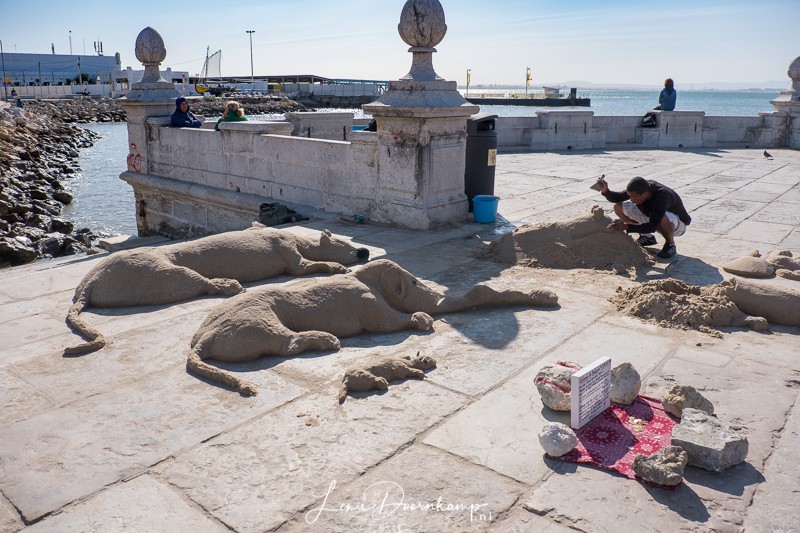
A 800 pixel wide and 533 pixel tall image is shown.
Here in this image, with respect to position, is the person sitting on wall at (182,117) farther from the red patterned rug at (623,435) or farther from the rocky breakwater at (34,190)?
the red patterned rug at (623,435)

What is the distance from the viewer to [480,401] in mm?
3678

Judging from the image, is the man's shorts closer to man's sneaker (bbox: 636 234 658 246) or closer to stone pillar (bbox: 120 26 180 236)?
man's sneaker (bbox: 636 234 658 246)

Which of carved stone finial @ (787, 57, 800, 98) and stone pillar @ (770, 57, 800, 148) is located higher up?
carved stone finial @ (787, 57, 800, 98)

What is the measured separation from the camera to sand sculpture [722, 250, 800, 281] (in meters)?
6.08

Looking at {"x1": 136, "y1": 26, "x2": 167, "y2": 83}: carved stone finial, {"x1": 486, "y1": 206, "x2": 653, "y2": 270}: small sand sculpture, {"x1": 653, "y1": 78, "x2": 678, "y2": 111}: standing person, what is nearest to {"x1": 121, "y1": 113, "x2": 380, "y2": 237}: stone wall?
{"x1": 136, "y1": 26, "x2": 167, "y2": 83}: carved stone finial

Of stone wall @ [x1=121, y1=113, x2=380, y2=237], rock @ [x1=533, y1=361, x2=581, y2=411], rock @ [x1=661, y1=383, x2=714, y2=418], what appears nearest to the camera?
rock @ [x1=661, y1=383, x2=714, y2=418]

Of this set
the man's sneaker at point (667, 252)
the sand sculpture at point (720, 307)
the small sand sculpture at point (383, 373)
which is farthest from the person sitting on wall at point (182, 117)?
the small sand sculpture at point (383, 373)

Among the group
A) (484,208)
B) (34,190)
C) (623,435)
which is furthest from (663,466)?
(34,190)

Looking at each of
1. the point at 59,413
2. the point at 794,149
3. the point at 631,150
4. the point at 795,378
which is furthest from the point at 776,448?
the point at 794,149

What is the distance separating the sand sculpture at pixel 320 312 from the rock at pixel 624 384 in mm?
1527

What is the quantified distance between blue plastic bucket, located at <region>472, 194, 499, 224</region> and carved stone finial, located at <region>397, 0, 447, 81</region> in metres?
1.57

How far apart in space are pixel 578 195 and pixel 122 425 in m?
8.22

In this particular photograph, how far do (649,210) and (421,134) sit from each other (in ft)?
8.66

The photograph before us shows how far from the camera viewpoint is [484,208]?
324 inches
